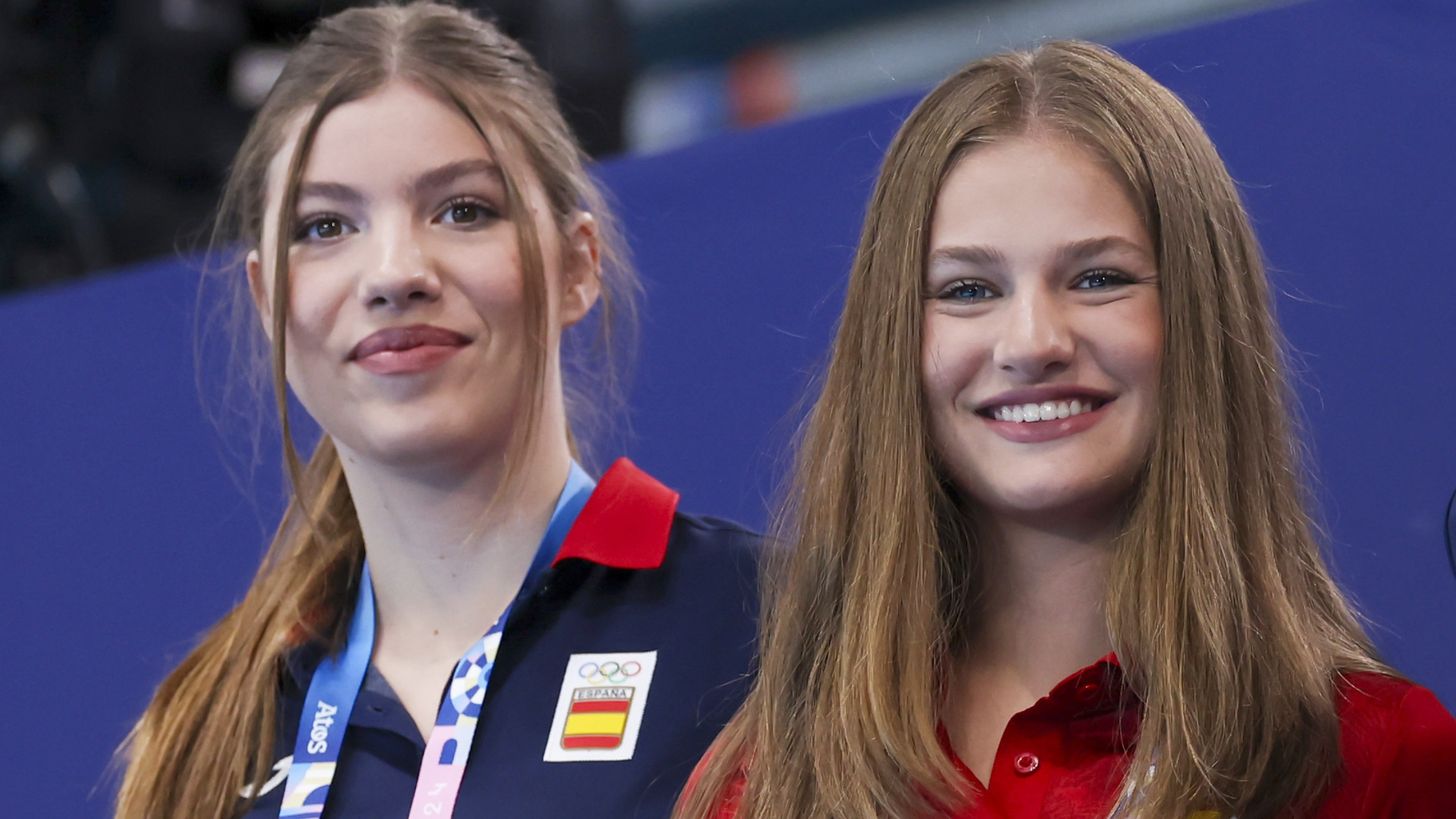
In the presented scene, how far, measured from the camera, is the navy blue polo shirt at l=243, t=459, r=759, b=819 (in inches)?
66.9

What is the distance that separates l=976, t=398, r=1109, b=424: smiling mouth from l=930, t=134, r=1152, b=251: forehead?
121 millimetres

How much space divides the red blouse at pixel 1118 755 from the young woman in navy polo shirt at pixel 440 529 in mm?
289

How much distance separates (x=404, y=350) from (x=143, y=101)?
5.43ft

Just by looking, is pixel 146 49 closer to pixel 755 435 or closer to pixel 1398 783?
pixel 755 435

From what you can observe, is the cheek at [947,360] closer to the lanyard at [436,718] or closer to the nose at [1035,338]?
the nose at [1035,338]

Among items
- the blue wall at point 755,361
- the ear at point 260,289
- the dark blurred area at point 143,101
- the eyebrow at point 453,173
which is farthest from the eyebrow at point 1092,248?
the dark blurred area at point 143,101

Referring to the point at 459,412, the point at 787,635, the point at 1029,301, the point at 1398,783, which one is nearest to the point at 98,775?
the point at 459,412

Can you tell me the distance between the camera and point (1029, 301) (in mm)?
1432

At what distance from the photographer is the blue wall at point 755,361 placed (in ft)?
5.76

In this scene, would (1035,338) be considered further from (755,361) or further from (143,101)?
(143,101)

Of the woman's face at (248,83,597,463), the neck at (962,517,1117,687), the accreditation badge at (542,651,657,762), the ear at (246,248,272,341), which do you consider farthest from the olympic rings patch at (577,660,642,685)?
the ear at (246,248,272,341)

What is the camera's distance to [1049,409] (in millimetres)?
1431

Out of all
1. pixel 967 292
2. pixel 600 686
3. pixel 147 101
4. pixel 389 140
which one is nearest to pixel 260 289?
pixel 389 140

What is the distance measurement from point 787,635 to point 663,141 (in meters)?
5.01
